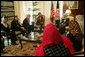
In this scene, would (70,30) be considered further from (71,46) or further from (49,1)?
(49,1)

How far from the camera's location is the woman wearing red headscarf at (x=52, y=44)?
1.53 m

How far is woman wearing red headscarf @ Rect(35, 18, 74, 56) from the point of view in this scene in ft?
5.03

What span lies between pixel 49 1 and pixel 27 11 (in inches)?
7.9

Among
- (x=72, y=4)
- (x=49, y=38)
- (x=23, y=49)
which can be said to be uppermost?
(x=72, y=4)

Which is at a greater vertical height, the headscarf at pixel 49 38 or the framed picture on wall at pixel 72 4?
the framed picture on wall at pixel 72 4

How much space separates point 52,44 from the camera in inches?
60.9

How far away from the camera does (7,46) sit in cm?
162

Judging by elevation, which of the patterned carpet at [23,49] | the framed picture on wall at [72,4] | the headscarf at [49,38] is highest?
the framed picture on wall at [72,4]

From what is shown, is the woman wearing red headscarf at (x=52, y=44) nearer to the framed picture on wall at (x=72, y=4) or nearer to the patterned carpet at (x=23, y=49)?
the patterned carpet at (x=23, y=49)

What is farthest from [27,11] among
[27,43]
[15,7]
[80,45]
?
[80,45]

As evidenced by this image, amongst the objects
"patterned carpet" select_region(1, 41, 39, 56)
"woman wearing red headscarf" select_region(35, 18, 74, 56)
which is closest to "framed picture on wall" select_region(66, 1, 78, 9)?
"woman wearing red headscarf" select_region(35, 18, 74, 56)

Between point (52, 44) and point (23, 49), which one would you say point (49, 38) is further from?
point (23, 49)

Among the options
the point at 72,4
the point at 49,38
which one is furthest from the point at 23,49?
the point at 72,4

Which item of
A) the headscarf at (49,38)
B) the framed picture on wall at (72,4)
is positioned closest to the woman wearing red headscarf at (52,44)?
the headscarf at (49,38)
